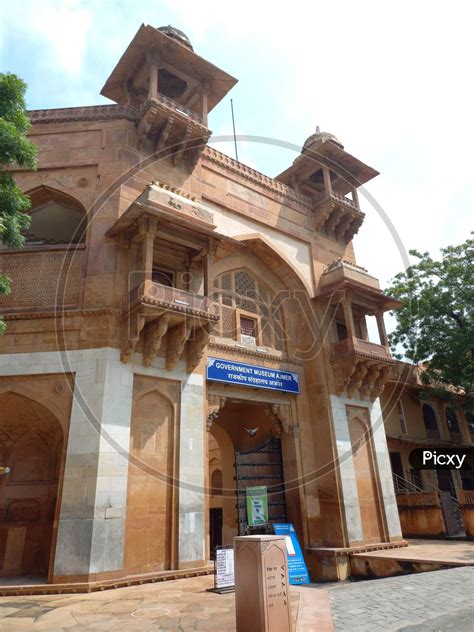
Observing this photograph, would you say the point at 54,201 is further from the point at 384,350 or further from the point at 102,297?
the point at 384,350

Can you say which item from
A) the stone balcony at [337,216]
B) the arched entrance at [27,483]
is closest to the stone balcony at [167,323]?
the arched entrance at [27,483]

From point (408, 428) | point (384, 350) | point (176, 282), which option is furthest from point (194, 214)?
point (408, 428)

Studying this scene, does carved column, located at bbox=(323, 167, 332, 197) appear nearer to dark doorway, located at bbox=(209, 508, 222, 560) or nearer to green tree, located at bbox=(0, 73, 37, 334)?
green tree, located at bbox=(0, 73, 37, 334)

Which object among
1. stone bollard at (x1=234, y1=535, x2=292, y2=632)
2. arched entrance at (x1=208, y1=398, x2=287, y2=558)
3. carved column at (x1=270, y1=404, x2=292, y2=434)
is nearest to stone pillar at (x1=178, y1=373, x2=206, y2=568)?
arched entrance at (x1=208, y1=398, x2=287, y2=558)

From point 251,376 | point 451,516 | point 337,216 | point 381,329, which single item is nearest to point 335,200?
point 337,216

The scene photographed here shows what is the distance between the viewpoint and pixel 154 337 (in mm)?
9602

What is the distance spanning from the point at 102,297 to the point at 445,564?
30.3 feet

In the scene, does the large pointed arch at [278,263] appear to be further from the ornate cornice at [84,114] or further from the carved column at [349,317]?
the ornate cornice at [84,114]

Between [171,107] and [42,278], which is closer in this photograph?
[42,278]

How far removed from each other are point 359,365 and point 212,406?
4.86m

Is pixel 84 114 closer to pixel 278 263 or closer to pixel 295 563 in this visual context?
pixel 278 263

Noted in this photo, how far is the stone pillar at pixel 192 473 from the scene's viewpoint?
8.96m

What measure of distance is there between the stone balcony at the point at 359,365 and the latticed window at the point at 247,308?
1.85m

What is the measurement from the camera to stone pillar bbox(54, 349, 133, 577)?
25.5ft
